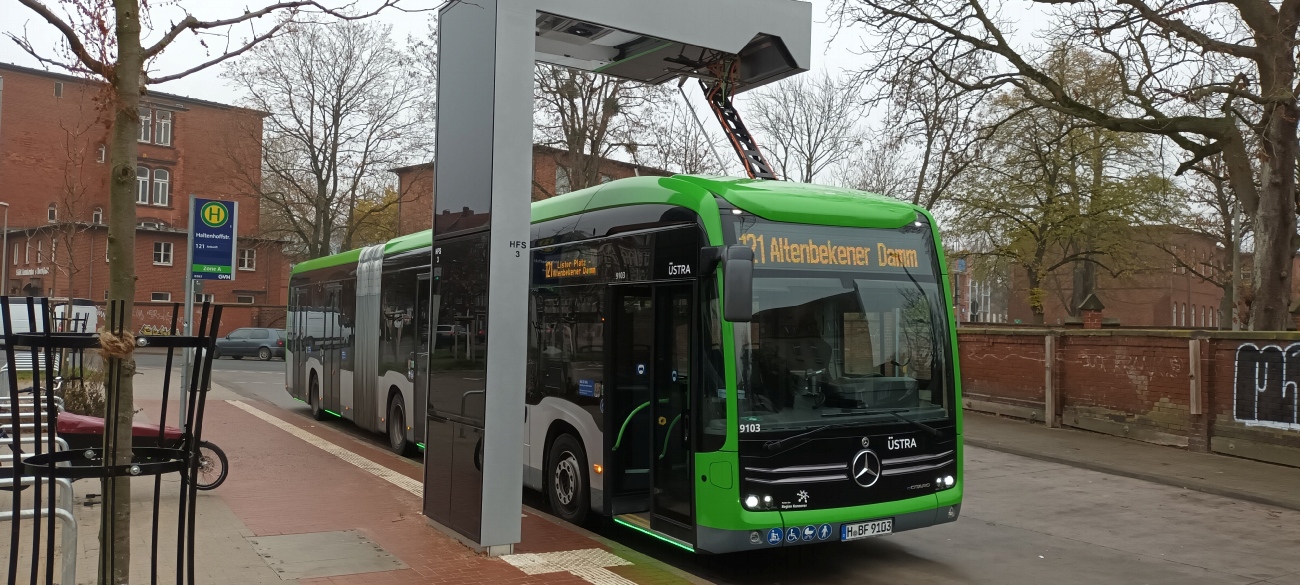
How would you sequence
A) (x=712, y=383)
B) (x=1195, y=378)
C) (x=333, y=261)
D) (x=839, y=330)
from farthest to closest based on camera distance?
(x=333, y=261) → (x=1195, y=378) → (x=839, y=330) → (x=712, y=383)

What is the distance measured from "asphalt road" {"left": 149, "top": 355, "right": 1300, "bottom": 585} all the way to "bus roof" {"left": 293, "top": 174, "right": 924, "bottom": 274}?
9.51 ft

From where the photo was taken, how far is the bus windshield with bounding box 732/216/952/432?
281 inches

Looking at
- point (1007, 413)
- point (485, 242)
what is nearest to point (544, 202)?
point (485, 242)

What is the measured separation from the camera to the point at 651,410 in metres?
7.80

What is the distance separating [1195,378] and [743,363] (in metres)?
11.5

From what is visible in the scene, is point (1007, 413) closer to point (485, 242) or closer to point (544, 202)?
point (544, 202)

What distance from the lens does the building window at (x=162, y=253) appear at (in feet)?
172

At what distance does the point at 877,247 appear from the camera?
780 cm

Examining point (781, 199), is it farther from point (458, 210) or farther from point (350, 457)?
point (350, 457)

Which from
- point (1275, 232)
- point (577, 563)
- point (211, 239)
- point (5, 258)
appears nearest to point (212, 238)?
point (211, 239)

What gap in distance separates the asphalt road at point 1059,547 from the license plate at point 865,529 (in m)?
0.52

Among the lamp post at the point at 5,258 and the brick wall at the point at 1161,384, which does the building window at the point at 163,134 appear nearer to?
the lamp post at the point at 5,258

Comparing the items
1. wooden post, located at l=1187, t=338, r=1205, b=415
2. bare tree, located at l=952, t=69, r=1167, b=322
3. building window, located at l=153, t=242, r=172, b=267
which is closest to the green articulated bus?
wooden post, located at l=1187, t=338, r=1205, b=415

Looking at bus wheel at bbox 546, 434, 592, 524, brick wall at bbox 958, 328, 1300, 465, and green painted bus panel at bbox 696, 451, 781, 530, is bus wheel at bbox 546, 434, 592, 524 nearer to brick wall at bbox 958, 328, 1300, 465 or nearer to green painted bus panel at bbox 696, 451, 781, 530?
green painted bus panel at bbox 696, 451, 781, 530
